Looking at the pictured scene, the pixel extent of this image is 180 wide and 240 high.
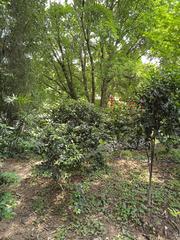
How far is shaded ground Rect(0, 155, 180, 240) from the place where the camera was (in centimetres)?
299

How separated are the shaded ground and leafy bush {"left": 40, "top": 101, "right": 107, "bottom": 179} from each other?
49 cm

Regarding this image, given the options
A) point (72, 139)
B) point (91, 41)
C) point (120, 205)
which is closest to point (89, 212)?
point (120, 205)

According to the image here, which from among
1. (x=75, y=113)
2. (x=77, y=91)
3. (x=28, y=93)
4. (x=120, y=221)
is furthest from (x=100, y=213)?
(x=77, y=91)

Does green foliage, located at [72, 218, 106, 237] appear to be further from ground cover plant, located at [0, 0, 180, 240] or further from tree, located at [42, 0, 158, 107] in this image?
tree, located at [42, 0, 158, 107]

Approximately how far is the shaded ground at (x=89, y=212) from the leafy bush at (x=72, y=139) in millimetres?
488

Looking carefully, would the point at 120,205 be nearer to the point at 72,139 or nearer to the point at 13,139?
the point at 72,139

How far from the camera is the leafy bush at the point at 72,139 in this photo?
337 centimetres

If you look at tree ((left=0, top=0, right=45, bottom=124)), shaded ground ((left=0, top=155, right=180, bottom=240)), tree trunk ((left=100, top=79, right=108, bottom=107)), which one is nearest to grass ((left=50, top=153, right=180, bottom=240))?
shaded ground ((left=0, top=155, right=180, bottom=240))

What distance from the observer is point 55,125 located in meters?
3.77

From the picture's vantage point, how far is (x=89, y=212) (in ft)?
11.0

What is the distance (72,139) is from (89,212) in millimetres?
1259

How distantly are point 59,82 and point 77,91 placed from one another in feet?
2.89

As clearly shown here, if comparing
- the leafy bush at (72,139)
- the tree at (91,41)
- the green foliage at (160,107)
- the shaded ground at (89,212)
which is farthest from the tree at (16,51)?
the green foliage at (160,107)

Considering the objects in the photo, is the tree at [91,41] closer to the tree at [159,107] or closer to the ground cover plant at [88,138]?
the ground cover plant at [88,138]
